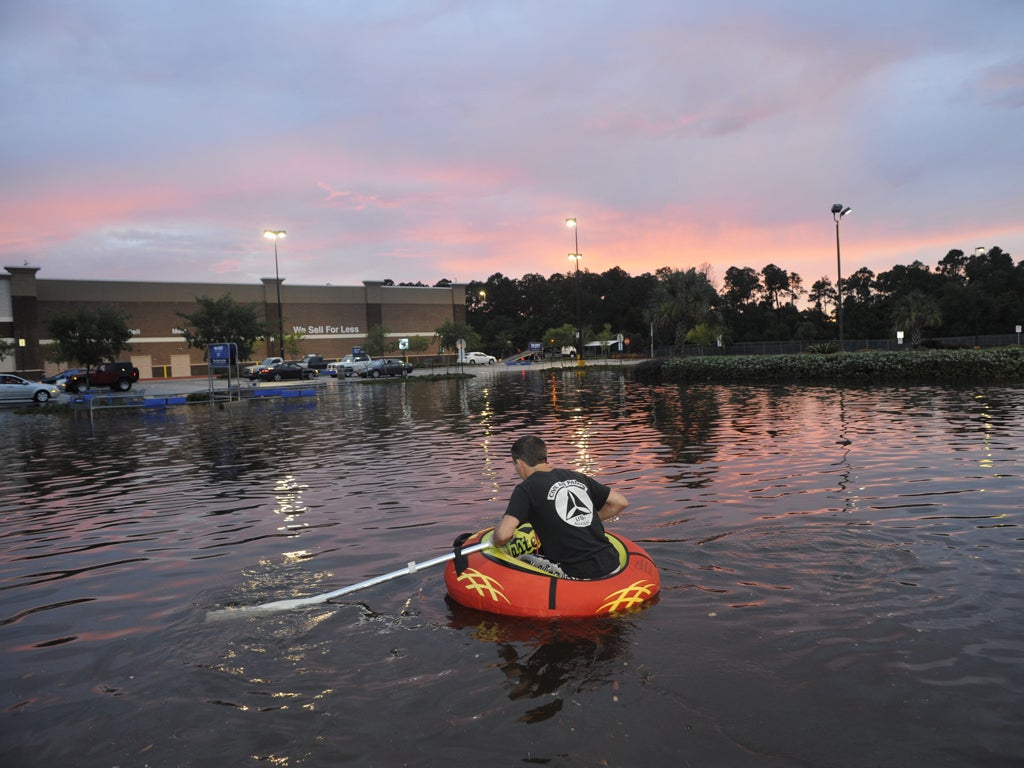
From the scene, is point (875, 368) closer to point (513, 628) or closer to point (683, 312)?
point (683, 312)

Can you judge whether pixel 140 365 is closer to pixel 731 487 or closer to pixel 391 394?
pixel 391 394

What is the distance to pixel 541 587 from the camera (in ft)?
18.1

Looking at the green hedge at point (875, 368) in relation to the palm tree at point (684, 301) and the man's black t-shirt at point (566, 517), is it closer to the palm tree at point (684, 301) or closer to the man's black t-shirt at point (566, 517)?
the palm tree at point (684, 301)

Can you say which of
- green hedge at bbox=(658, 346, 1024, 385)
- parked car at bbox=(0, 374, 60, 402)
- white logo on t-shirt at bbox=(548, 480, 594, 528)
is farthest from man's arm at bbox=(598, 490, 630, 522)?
parked car at bbox=(0, 374, 60, 402)

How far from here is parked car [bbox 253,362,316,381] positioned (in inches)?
2101

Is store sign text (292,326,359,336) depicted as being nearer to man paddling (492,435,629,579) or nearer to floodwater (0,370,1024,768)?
floodwater (0,370,1024,768)

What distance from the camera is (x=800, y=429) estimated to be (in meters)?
16.1

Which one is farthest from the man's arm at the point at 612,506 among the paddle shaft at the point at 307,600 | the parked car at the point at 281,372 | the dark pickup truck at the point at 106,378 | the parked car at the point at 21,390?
the parked car at the point at 281,372

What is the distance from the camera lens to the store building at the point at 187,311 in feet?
214

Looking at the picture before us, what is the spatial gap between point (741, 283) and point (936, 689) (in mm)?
118963

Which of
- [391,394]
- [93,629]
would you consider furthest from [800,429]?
[391,394]

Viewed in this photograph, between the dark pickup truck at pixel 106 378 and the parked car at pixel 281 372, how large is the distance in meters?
9.20

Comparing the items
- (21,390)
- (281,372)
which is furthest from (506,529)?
(281,372)

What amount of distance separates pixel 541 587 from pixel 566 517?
1.94 feet
